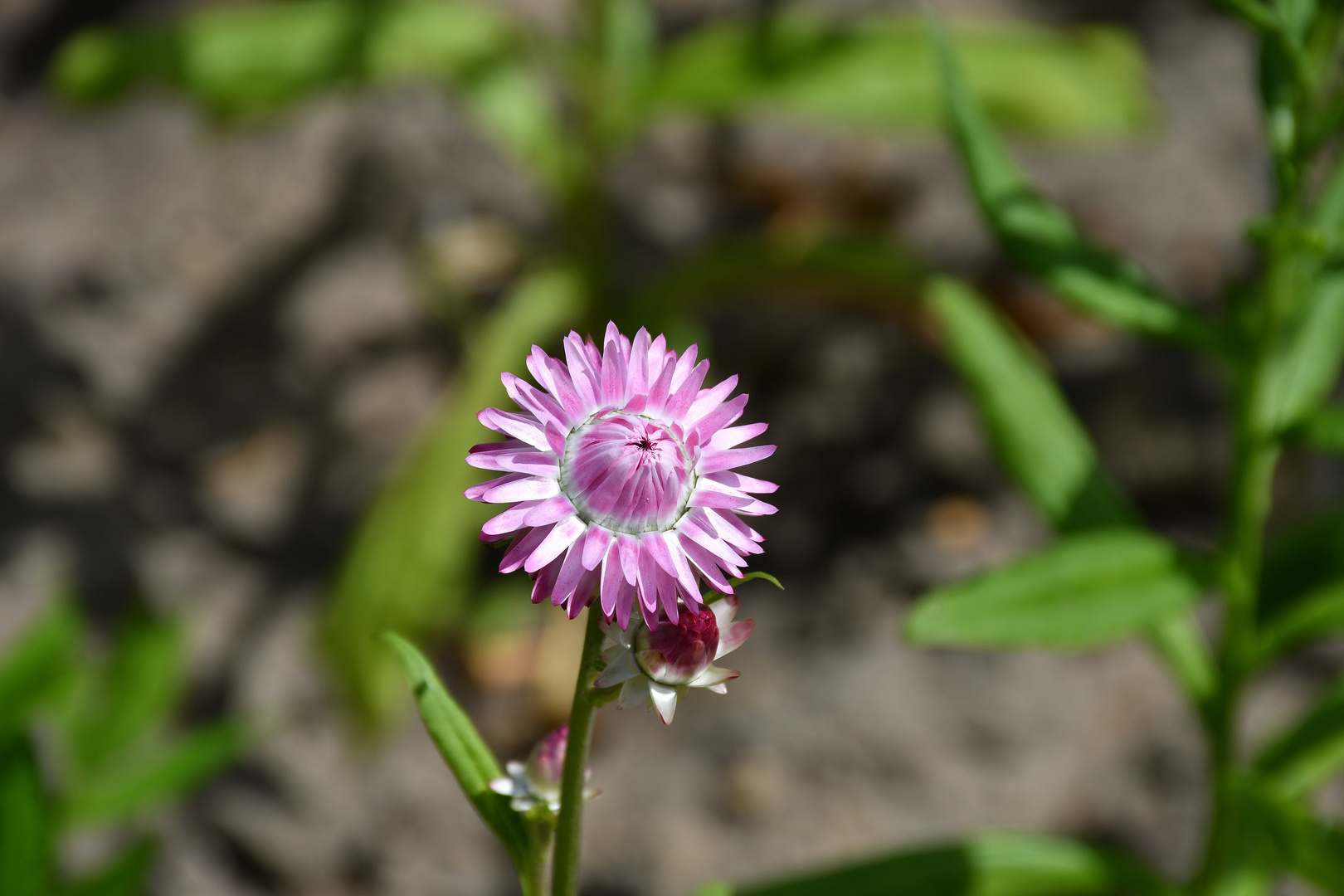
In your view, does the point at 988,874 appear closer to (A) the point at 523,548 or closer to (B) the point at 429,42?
(A) the point at 523,548

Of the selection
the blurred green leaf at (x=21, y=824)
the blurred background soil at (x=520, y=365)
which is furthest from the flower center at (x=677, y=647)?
the blurred background soil at (x=520, y=365)

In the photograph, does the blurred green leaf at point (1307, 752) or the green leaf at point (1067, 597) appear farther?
the blurred green leaf at point (1307, 752)

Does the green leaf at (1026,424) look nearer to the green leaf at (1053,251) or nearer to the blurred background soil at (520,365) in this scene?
the green leaf at (1053,251)

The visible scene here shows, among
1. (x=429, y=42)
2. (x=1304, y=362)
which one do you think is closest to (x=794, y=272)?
(x=429, y=42)

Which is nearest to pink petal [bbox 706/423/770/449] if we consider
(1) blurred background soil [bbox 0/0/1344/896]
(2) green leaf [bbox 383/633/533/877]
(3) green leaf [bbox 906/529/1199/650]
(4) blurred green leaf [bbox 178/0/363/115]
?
(2) green leaf [bbox 383/633/533/877]

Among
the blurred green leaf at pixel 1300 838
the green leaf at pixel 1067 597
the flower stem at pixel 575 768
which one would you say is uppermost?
the green leaf at pixel 1067 597

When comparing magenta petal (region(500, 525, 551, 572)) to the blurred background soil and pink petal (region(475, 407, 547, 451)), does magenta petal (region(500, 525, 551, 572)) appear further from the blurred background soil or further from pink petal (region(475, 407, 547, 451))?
the blurred background soil

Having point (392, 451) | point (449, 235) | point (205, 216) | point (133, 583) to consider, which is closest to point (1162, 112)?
point (449, 235)
